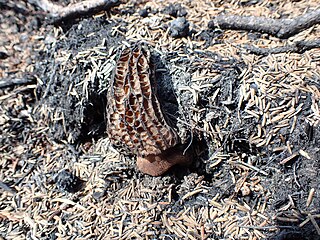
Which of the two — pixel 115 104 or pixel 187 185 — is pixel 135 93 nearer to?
pixel 115 104

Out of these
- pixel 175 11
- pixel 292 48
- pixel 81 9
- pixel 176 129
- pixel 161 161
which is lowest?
pixel 161 161

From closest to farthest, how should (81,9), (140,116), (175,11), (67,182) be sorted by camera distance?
1. (140,116)
2. (67,182)
3. (175,11)
4. (81,9)

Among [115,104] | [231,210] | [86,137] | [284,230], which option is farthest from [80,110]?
[284,230]

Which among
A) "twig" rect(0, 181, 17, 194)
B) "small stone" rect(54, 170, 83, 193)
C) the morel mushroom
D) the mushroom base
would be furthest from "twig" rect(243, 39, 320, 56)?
"twig" rect(0, 181, 17, 194)

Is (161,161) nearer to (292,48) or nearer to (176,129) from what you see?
(176,129)

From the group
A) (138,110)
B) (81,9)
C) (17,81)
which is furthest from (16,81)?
(138,110)
